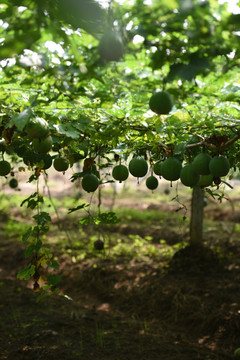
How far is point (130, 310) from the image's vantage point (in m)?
6.22

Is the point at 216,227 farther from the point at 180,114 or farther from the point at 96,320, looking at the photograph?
the point at 180,114

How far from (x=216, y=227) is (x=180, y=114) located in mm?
8942

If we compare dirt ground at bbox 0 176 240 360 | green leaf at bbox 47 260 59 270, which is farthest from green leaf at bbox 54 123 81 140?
dirt ground at bbox 0 176 240 360

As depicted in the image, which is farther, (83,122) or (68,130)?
(83,122)

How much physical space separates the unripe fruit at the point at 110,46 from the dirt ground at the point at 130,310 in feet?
7.96

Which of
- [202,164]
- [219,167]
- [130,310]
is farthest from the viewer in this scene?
[130,310]

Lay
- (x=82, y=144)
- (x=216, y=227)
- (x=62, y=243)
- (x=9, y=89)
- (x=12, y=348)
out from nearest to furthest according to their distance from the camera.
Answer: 1. (x=9, y=89)
2. (x=82, y=144)
3. (x=12, y=348)
4. (x=62, y=243)
5. (x=216, y=227)

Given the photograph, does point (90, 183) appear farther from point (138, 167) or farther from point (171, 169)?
point (171, 169)

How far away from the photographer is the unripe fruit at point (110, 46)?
1516mm

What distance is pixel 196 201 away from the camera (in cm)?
751

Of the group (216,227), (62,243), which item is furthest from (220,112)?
(216,227)

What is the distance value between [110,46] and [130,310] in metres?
5.59

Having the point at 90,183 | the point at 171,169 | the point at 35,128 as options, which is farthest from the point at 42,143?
the point at 171,169

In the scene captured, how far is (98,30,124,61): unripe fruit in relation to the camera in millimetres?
1516
